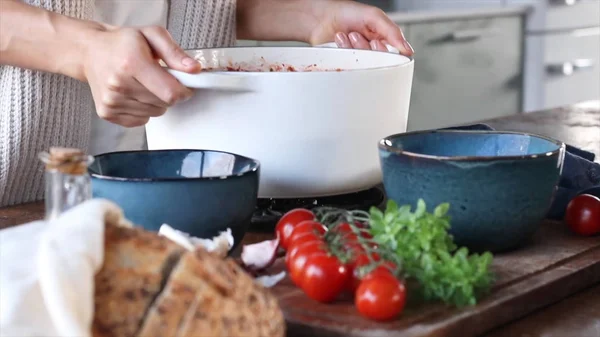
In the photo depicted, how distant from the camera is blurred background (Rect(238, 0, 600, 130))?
3.20 metres

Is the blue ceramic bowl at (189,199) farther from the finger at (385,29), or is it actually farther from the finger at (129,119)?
the finger at (385,29)

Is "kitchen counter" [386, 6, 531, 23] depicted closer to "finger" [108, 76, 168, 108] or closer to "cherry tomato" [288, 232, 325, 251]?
"finger" [108, 76, 168, 108]

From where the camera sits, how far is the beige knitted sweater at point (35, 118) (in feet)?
4.29

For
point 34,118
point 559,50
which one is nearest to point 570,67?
point 559,50

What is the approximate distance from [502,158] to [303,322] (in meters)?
0.26

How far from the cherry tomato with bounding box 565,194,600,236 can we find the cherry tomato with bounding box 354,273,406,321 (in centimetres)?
32

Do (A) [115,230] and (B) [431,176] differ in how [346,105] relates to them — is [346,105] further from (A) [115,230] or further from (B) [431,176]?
(A) [115,230]

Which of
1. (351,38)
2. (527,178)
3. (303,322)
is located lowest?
(303,322)

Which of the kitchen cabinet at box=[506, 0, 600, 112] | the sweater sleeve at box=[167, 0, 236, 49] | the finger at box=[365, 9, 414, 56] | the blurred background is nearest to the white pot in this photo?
the finger at box=[365, 9, 414, 56]

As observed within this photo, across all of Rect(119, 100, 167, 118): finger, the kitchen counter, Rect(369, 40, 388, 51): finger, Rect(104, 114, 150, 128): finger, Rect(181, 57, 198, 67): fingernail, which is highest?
the kitchen counter

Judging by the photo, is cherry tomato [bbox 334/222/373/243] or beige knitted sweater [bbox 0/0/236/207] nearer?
cherry tomato [bbox 334/222/373/243]

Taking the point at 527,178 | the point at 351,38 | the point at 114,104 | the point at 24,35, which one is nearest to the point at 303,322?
the point at 527,178

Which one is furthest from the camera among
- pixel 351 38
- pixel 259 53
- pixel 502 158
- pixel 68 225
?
pixel 351 38

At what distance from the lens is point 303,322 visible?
0.73m
